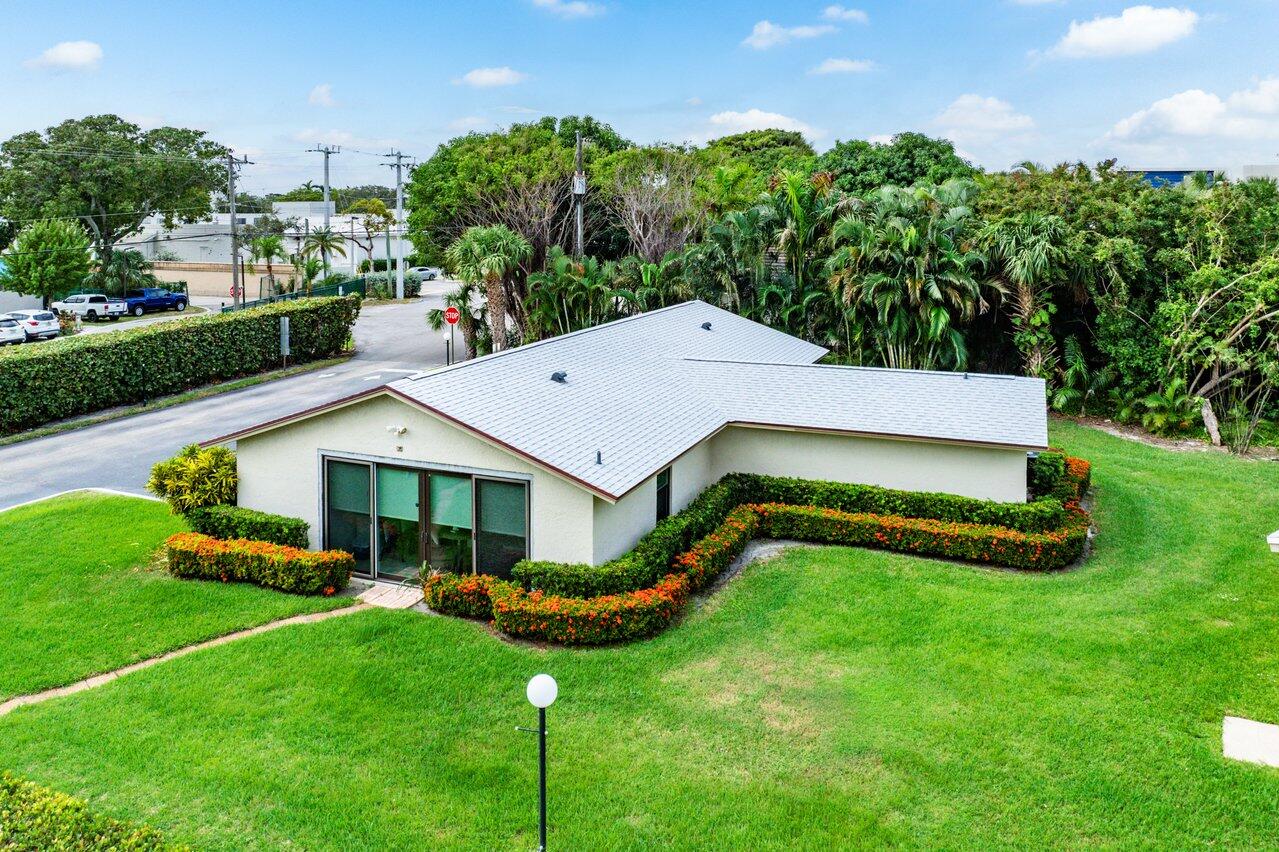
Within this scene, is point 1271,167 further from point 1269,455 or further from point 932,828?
point 932,828

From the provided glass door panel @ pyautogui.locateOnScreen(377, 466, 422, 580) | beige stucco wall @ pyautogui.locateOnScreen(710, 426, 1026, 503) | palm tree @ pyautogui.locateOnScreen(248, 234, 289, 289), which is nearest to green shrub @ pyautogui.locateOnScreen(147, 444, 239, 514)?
glass door panel @ pyautogui.locateOnScreen(377, 466, 422, 580)

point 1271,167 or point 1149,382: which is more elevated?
point 1271,167

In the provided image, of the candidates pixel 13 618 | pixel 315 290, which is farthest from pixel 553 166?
pixel 13 618

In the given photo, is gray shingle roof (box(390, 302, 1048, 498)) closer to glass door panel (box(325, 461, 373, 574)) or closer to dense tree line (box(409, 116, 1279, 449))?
glass door panel (box(325, 461, 373, 574))

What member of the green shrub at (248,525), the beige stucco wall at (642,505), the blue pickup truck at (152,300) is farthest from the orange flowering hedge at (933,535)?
the blue pickup truck at (152,300)

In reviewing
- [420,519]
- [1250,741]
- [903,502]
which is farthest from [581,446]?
[1250,741]

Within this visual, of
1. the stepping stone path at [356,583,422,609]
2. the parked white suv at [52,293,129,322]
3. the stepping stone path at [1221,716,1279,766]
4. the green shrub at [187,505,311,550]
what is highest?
the parked white suv at [52,293,129,322]

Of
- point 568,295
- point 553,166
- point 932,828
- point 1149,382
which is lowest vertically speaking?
point 932,828

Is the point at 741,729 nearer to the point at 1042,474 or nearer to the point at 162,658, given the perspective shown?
the point at 162,658
